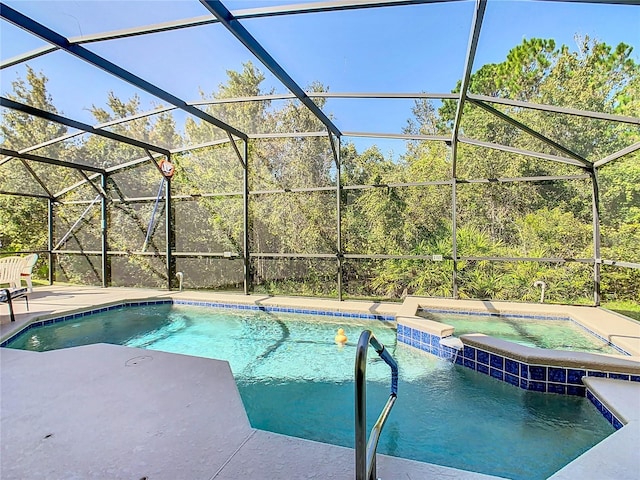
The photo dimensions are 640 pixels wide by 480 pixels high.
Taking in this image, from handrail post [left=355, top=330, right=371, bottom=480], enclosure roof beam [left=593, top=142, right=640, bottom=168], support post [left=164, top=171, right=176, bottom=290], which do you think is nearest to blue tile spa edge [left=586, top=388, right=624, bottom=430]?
handrail post [left=355, top=330, right=371, bottom=480]

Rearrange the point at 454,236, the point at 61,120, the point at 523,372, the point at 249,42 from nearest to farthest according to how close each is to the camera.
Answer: the point at 523,372 → the point at 249,42 → the point at 61,120 → the point at 454,236

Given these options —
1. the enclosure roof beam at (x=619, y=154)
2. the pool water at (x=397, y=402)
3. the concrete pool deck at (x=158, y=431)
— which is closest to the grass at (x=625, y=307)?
the enclosure roof beam at (x=619, y=154)

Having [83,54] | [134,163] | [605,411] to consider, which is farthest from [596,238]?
[134,163]

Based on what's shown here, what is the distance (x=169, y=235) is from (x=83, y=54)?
4923mm

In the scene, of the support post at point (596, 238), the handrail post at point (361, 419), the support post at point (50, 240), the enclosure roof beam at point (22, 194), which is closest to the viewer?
the handrail post at point (361, 419)

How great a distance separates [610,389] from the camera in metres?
2.94

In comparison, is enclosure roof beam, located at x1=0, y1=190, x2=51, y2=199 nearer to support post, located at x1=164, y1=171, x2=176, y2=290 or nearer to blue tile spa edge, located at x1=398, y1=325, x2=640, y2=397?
support post, located at x1=164, y1=171, x2=176, y2=290

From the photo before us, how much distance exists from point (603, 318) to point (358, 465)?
5362mm

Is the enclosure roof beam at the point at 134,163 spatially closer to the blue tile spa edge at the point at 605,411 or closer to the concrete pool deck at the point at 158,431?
the concrete pool deck at the point at 158,431

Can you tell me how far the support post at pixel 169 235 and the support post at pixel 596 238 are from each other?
8.42m

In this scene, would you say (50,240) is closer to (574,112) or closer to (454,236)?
(454,236)

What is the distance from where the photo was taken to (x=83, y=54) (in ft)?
12.7

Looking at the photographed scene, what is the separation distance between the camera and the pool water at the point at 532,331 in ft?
14.6

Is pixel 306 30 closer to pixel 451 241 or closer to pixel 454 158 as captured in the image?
pixel 454 158
